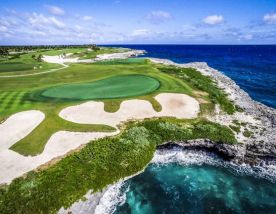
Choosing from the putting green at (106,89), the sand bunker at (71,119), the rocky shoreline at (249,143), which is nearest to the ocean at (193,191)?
the rocky shoreline at (249,143)

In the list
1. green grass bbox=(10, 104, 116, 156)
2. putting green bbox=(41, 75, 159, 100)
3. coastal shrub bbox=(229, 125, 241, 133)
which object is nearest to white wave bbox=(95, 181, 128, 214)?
green grass bbox=(10, 104, 116, 156)

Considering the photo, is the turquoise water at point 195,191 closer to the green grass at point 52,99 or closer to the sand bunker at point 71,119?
the sand bunker at point 71,119

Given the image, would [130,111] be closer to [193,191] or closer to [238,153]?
[238,153]

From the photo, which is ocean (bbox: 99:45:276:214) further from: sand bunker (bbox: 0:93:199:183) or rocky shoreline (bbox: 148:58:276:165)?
sand bunker (bbox: 0:93:199:183)

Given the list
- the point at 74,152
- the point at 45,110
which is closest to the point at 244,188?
the point at 74,152

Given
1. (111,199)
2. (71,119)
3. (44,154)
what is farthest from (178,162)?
(71,119)
